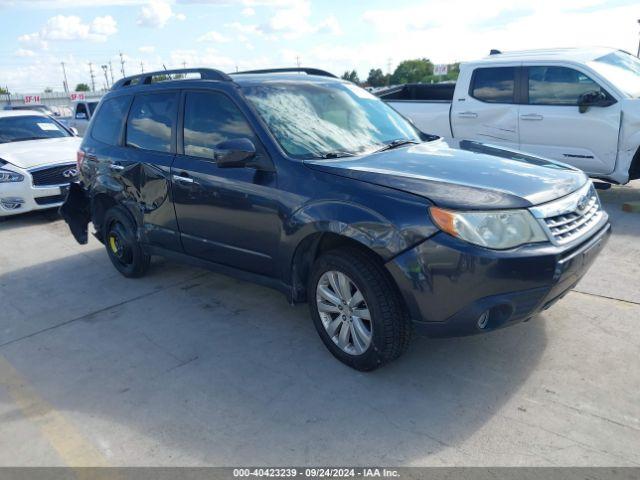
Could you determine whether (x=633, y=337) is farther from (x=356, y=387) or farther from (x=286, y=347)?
(x=286, y=347)

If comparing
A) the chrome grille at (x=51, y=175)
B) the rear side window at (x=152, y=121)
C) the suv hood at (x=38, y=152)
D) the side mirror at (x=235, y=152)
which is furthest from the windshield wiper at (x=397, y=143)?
the chrome grille at (x=51, y=175)

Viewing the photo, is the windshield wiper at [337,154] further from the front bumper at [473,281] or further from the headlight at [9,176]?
the headlight at [9,176]

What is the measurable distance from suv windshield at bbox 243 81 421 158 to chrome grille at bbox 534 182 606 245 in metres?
1.38

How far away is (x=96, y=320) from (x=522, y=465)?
353cm

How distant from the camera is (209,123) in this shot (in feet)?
13.5

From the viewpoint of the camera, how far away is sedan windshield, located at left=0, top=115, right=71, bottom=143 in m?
9.15

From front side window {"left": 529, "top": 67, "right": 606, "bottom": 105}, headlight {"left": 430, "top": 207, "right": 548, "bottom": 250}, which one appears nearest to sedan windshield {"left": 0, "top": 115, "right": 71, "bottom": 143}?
front side window {"left": 529, "top": 67, "right": 606, "bottom": 105}

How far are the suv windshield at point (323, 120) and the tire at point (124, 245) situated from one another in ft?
6.73

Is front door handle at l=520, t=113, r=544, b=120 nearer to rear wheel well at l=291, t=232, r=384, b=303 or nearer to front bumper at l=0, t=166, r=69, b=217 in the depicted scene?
rear wheel well at l=291, t=232, r=384, b=303

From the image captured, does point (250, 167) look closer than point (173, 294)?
Yes

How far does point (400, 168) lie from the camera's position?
10.9 feet

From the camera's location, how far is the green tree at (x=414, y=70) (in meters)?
73.6

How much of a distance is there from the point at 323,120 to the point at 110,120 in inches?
98.7

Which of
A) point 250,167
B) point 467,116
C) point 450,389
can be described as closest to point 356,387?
point 450,389
